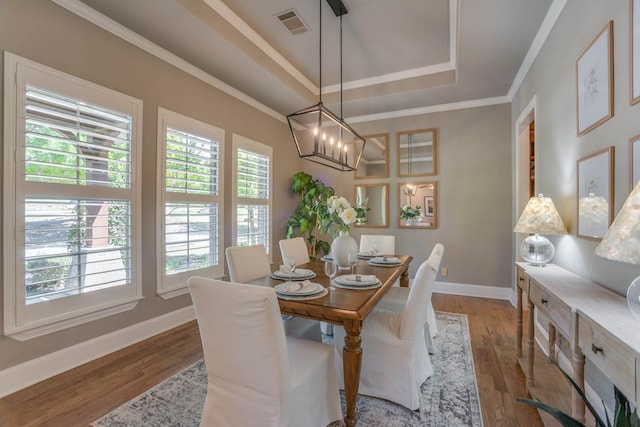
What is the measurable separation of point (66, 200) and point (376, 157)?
3990 millimetres

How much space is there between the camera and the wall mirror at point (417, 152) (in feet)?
14.8

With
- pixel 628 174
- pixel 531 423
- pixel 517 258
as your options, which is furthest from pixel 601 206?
pixel 517 258

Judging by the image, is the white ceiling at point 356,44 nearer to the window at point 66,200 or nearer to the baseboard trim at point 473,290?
the window at point 66,200

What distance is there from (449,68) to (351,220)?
2698 millimetres

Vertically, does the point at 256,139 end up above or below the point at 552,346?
above

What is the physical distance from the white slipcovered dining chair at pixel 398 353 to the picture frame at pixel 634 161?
1.04 m

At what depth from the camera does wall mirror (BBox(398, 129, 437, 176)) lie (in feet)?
14.8

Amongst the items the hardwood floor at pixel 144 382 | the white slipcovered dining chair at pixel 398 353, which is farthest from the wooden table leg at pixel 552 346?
the white slipcovered dining chair at pixel 398 353

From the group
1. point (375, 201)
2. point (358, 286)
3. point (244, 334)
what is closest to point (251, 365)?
point (244, 334)

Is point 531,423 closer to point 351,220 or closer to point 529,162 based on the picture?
point 351,220

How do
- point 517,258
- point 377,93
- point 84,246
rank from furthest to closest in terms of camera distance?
point 377,93 < point 517,258 < point 84,246

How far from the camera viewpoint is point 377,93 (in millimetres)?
4098

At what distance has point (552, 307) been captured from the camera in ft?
5.17

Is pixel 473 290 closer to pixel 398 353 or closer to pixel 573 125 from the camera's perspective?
pixel 573 125
